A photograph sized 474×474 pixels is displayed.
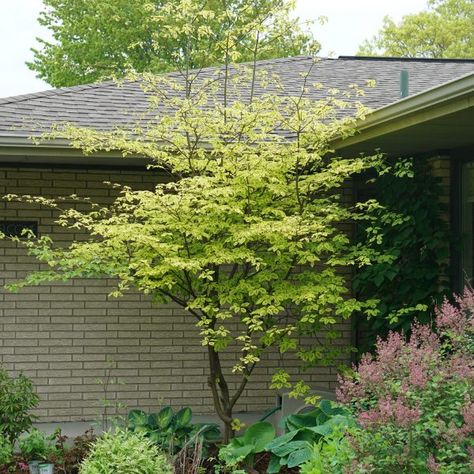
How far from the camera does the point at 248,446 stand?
23.4ft

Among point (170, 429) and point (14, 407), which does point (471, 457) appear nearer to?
point (170, 429)

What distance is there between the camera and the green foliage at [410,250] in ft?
27.0

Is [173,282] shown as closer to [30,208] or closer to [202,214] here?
[202,214]

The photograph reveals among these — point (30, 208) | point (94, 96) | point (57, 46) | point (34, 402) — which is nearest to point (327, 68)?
point (94, 96)

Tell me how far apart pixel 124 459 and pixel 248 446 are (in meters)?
1.10

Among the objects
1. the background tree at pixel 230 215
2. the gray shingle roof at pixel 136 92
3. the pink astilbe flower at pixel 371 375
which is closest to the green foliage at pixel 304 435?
the background tree at pixel 230 215

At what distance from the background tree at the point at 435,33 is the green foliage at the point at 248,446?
28.4m

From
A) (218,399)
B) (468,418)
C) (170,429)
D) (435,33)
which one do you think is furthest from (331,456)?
(435,33)

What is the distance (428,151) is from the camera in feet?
27.8

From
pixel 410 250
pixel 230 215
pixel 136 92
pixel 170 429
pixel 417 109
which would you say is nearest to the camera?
pixel 417 109

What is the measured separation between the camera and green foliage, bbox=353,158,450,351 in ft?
27.0

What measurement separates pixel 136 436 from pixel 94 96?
4.57 metres

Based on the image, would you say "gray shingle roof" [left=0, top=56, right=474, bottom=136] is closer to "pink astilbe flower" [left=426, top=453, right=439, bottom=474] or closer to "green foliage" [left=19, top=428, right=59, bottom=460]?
"green foliage" [left=19, top=428, right=59, bottom=460]

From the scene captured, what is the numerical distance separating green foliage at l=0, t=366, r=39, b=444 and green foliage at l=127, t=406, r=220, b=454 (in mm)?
805
